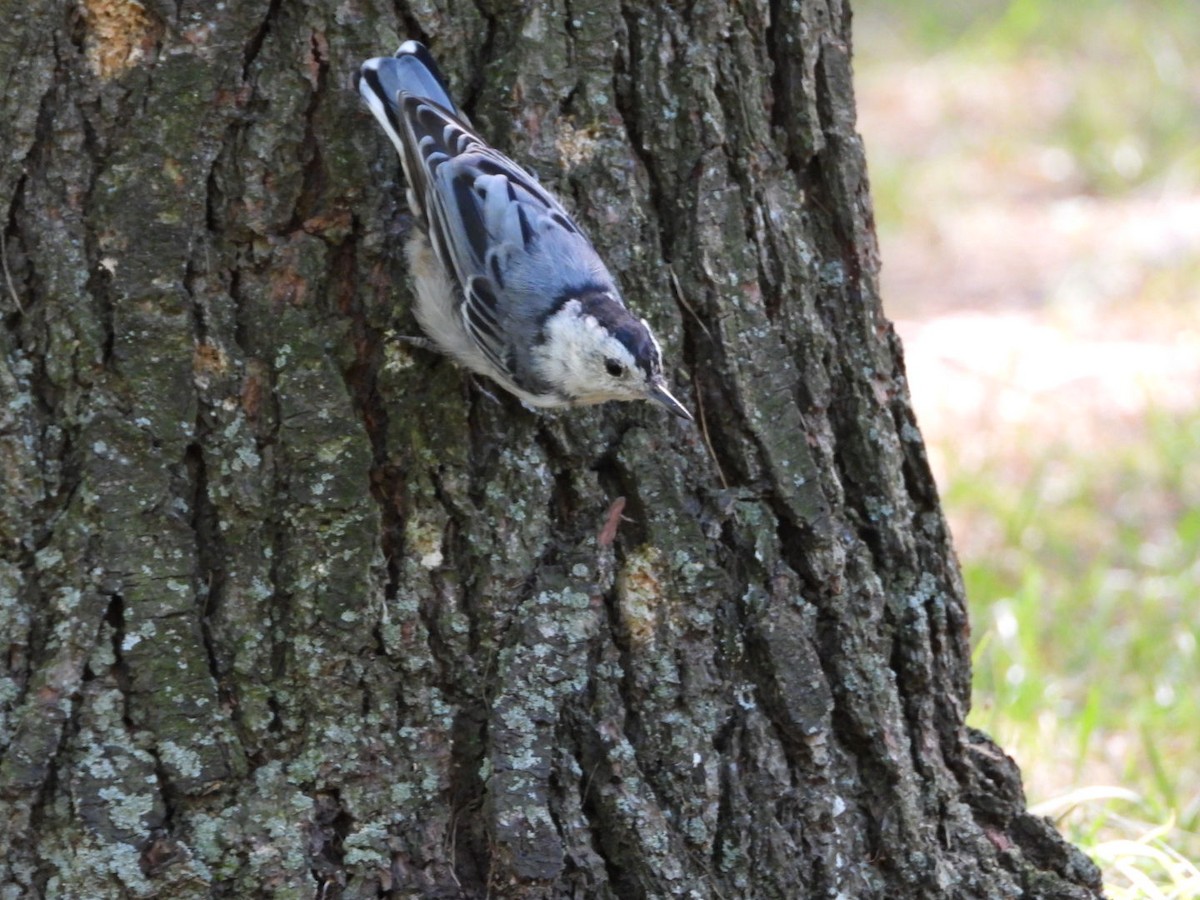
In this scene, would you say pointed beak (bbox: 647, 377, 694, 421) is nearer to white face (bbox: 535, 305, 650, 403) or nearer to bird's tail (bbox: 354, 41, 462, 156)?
white face (bbox: 535, 305, 650, 403)

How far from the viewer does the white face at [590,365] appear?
2.43 metres

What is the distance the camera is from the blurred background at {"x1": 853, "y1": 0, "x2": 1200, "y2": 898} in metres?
3.95

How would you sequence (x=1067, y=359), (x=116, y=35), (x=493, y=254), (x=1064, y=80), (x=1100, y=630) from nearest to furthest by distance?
(x=116, y=35), (x=493, y=254), (x=1100, y=630), (x=1067, y=359), (x=1064, y=80)

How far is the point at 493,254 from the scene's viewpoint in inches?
108

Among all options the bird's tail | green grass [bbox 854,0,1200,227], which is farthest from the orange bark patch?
green grass [bbox 854,0,1200,227]

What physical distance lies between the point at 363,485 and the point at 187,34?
0.74 m

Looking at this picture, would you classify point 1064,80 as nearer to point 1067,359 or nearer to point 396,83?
point 1067,359

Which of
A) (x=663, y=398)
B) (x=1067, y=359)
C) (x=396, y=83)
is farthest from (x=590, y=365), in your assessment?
(x=1067, y=359)

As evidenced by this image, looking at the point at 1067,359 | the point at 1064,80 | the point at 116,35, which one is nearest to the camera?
the point at 116,35

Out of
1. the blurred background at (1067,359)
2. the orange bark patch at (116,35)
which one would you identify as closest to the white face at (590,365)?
the orange bark patch at (116,35)

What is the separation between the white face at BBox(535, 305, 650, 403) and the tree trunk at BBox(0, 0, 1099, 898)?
7cm

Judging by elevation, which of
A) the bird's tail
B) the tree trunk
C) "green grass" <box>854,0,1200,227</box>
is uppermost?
"green grass" <box>854,0,1200,227</box>

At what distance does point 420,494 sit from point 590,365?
1.16ft

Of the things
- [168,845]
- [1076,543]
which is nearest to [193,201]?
[168,845]
